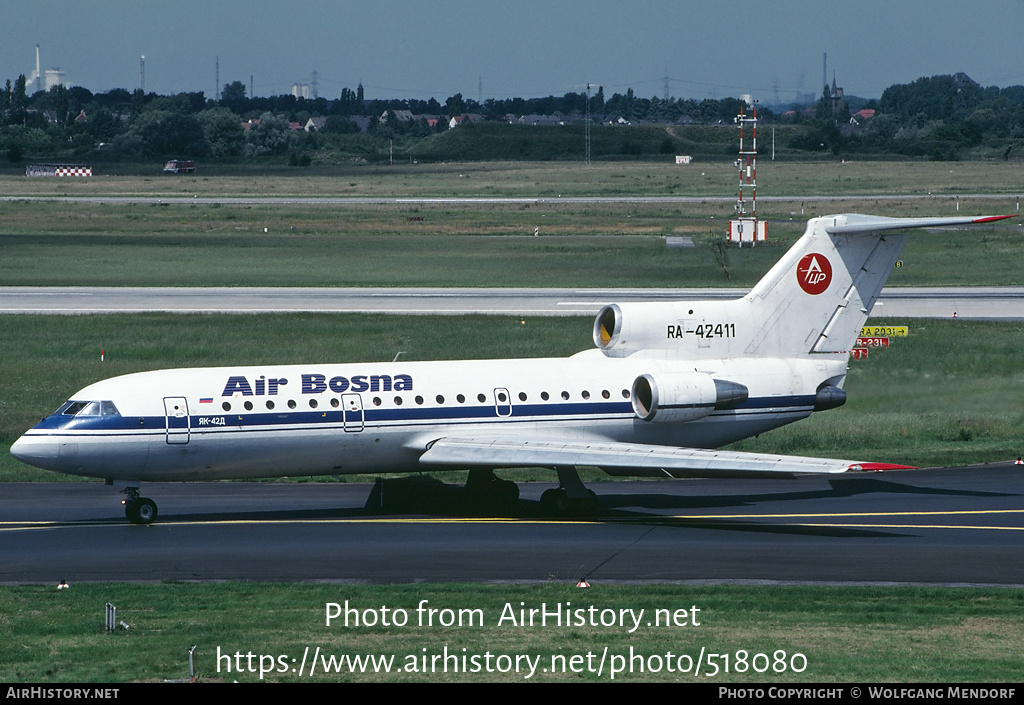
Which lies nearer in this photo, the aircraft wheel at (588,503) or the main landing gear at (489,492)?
the aircraft wheel at (588,503)

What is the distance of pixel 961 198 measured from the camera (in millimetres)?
123125

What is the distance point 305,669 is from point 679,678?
5093 mm

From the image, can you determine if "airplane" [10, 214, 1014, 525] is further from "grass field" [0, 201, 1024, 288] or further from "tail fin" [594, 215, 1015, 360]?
"grass field" [0, 201, 1024, 288]

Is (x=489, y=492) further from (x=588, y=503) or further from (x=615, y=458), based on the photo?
(x=615, y=458)

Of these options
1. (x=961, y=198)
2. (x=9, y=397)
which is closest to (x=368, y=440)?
(x=9, y=397)

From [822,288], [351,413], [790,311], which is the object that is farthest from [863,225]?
[351,413]

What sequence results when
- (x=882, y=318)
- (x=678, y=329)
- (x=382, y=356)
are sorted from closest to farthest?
(x=678, y=329) → (x=382, y=356) → (x=882, y=318)

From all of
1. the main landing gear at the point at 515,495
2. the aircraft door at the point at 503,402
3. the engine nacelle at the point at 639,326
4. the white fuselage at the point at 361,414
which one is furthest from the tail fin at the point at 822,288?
the aircraft door at the point at 503,402

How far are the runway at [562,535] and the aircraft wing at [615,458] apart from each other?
1410mm

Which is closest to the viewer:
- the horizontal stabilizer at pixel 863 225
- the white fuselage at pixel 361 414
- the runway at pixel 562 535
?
the runway at pixel 562 535

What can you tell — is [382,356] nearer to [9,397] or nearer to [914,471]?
[9,397]

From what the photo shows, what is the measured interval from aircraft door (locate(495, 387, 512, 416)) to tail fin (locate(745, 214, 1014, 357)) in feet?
20.8

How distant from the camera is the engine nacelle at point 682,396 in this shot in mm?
29375

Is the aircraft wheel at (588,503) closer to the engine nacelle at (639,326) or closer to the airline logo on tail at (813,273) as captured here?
the engine nacelle at (639,326)
